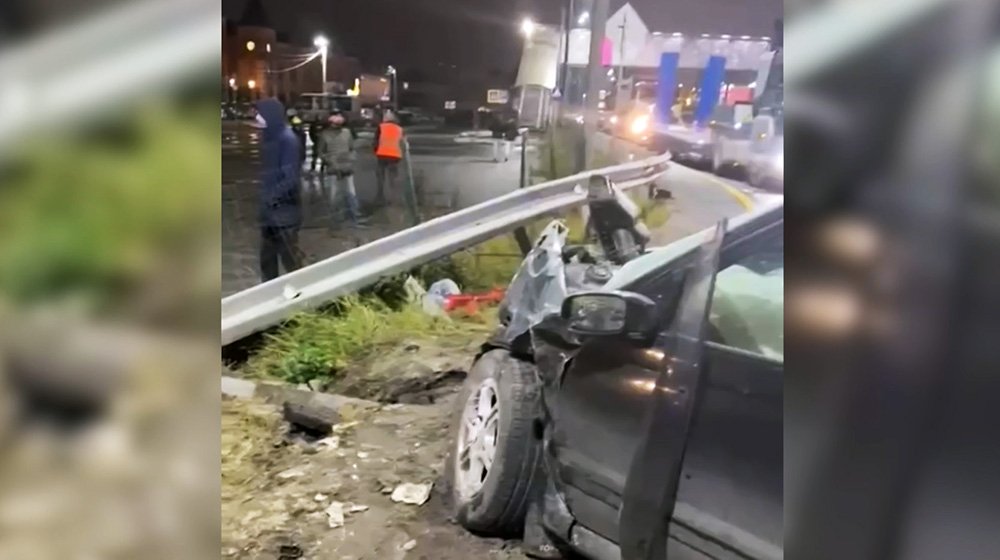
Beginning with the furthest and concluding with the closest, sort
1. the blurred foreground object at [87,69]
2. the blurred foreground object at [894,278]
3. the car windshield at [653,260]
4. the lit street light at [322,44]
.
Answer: the blurred foreground object at [894,278], the car windshield at [653,260], the lit street light at [322,44], the blurred foreground object at [87,69]

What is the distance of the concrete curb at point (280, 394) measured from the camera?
127 cm

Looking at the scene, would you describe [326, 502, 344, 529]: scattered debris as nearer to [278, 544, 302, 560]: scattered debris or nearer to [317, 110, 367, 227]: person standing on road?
[278, 544, 302, 560]: scattered debris

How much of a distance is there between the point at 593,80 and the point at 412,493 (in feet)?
2.09

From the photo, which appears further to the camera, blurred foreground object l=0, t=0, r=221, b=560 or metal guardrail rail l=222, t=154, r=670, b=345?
metal guardrail rail l=222, t=154, r=670, b=345

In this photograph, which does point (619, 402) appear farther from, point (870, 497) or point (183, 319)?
point (183, 319)

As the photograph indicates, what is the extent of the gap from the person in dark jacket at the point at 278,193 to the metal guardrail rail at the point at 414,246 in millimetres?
28

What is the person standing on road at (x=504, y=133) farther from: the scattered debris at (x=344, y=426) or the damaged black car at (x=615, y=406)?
the scattered debris at (x=344, y=426)

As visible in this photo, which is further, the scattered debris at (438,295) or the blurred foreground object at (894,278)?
the blurred foreground object at (894,278)

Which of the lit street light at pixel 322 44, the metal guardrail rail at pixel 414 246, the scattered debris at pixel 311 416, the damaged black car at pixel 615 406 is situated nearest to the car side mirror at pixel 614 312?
the damaged black car at pixel 615 406

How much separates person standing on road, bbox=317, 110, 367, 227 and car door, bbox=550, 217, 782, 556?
1.32ft

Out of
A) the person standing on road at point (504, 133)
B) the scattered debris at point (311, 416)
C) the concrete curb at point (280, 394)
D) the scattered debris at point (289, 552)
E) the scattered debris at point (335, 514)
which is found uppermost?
the person standing on road at point (504, 133)

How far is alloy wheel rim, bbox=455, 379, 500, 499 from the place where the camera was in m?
1.36

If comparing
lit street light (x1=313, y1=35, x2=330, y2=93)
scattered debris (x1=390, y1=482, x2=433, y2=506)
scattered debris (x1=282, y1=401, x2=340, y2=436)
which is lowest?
scattered debris (x1=390, y1=482, x2=433, y2=506)

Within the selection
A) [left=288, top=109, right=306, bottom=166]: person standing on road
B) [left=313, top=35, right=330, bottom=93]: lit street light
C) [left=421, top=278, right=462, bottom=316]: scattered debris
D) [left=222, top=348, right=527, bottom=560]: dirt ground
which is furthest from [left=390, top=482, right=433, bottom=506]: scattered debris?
[left=313, top=35, right=330, bottom=93]: lit street light
